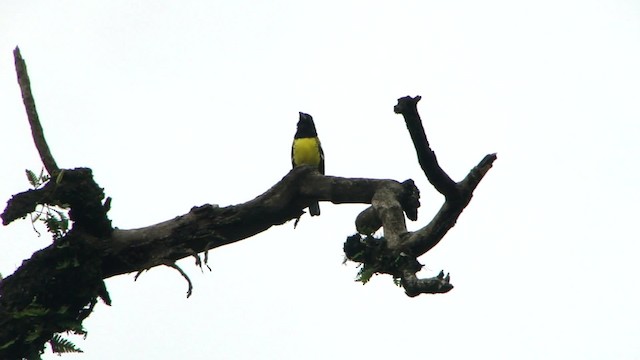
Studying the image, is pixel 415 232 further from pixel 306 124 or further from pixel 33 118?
pixel 306 124

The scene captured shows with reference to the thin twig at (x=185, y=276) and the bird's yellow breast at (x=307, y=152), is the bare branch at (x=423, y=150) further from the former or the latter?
the bird's yellow breast at (x=307, y=152)

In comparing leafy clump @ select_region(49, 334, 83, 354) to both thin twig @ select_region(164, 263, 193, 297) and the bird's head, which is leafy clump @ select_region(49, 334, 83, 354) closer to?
thin twig @ select_region(164, 263, 193, 297)

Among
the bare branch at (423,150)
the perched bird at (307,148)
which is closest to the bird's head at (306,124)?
the perched bird at (307,148)

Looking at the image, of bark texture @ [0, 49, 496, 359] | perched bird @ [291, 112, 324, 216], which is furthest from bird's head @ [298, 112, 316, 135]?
bark texture @ [0, 49, 496, 359]

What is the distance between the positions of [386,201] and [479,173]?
2.14 feet

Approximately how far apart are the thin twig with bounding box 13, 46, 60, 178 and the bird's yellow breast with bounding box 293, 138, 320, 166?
475 centimetres

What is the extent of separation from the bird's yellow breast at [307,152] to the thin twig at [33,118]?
475cm

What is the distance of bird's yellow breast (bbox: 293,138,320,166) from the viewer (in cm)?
1077

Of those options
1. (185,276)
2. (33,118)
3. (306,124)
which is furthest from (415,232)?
(306,124)

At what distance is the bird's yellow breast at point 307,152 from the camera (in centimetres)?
1077

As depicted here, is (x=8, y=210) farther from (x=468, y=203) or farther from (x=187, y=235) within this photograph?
(x=468, y=203)

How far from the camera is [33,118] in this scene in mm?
6285

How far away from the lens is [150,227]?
19.5 feet

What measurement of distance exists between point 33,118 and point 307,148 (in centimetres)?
488
